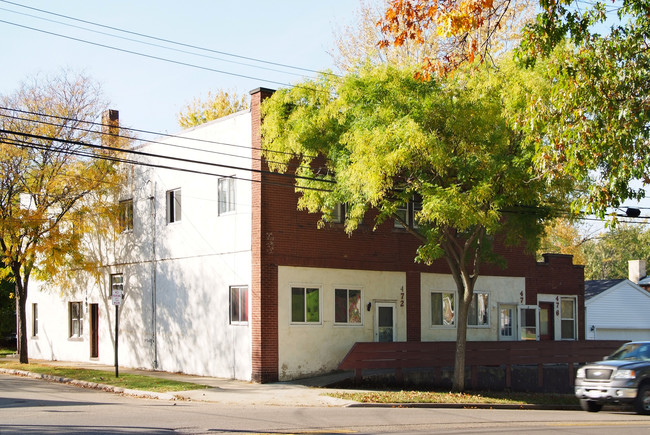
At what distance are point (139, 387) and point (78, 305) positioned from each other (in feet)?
42.9

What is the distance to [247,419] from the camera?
47.9 feet

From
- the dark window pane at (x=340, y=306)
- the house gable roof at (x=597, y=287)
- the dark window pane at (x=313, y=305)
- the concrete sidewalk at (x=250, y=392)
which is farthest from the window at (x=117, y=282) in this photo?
the house gable roof at (x=597, y=287)

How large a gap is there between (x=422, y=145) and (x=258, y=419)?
7.58m

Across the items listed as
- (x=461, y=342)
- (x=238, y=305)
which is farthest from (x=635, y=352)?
(x=238, y=305)

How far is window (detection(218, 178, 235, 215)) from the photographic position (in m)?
25.1

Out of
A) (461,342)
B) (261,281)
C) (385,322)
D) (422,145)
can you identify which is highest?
(422,145)

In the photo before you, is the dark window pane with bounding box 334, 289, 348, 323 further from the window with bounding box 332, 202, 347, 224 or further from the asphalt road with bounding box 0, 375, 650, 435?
the asphalt road with bounding box 0, 375, 650, 435

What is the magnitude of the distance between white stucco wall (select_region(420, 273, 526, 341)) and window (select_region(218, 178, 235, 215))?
7.56 m

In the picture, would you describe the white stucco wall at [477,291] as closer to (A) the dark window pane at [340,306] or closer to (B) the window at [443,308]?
(B) the window at [443,308]

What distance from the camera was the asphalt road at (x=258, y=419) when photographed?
13141 mm

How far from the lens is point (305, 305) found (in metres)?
24.5

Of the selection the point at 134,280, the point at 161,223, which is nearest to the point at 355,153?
the point at 161,223

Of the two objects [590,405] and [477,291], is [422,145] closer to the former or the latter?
[590,405]

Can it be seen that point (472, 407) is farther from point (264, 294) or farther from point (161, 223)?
point (161, 223)
